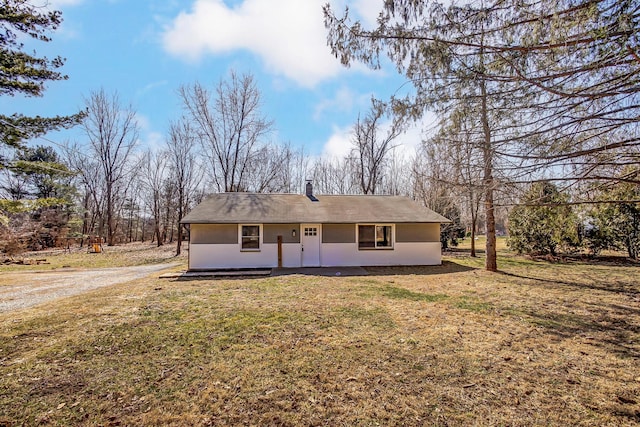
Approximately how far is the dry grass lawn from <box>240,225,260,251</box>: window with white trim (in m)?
5.04

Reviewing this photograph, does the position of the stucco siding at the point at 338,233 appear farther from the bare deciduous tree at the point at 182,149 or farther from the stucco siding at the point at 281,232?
the bare deciduous tree at the point at 182,149

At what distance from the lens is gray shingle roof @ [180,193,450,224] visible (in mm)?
11852

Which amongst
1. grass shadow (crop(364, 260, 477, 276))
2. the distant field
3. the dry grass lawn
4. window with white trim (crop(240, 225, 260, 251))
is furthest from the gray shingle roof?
the dry grass lawn

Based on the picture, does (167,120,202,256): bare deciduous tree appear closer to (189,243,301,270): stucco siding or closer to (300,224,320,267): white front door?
(189,243,301,270): stucco siding

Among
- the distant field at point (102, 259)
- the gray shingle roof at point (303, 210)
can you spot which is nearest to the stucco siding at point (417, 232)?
the gray shingle roof at point (303, 210)

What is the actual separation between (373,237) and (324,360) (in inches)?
371

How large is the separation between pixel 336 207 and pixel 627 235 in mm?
12249

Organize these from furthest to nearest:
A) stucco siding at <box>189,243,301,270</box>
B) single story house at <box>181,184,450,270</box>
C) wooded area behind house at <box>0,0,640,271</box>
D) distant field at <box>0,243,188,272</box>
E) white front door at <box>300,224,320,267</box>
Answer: distant field at <box>0,243,188,272</box>
white front door at <box>300,224,320,267</box>
single story house at <box>181,184,450,270</box>
stucco siding at <box>189,243,301,270</box>
wooded area behind house at <box>0,0,640,271</box>

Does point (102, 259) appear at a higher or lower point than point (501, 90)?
lower

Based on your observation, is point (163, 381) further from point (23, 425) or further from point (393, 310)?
point (393, 310)

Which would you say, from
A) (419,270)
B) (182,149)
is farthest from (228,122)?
(419,270)

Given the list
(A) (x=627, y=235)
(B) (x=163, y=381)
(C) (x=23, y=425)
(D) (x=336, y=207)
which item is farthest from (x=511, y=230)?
(C) (x=23, y=425)

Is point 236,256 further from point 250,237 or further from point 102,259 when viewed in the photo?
point 102,259

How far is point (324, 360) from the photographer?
11.8 ft
